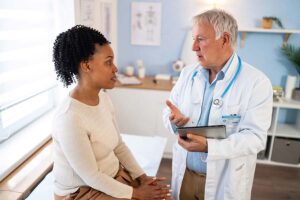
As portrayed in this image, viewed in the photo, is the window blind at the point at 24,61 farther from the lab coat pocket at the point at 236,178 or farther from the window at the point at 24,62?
the lab coat pocket at the point at 236,178

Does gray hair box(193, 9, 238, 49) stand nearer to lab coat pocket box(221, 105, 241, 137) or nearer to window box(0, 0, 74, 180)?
lab coat pocket box(221, 105, 241, 137)

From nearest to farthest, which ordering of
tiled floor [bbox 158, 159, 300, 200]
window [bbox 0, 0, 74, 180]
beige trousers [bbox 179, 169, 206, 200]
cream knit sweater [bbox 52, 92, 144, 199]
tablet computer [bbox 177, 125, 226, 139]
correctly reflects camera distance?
cream knit sweater [bbox 52, 92, 144, 199] < tablet computer [bbox 177, 125, 226, 139] < beige trousers [bbox 179, 169, 206, 200] < window [bbox 0, 0, 74, 180] < tiled floor [bbox 158, 159, 300, 200]

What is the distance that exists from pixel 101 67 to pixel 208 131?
54 cm

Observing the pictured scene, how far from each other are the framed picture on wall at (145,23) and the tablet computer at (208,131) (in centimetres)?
210

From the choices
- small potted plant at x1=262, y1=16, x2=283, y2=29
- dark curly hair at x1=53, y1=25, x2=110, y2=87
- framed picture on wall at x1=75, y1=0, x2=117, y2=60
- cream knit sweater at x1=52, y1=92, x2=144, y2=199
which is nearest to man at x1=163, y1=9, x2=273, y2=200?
cream knit sweater at x1=52, y1=92, x2=144, y2=199

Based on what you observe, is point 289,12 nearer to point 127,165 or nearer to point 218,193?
point 218,193

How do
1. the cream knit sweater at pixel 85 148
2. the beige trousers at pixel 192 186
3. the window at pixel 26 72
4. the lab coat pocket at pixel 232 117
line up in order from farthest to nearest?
the window at pixel 26 72, the beige trousers at pixel 192 186, the lab coat pocket at pixel 232 117, the cream knit sweater at pixel 85 148

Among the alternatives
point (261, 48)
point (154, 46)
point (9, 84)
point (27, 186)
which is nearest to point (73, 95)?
point (27, 186)

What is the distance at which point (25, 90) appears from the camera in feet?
6.18

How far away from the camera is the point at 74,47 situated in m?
1.11

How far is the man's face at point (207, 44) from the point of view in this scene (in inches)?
50.3

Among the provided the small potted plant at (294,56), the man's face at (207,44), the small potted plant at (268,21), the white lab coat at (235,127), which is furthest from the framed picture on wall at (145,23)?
the man's face at (207,44)

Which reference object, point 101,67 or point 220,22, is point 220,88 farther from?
point 101,67

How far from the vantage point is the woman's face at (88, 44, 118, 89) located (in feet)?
3.71
